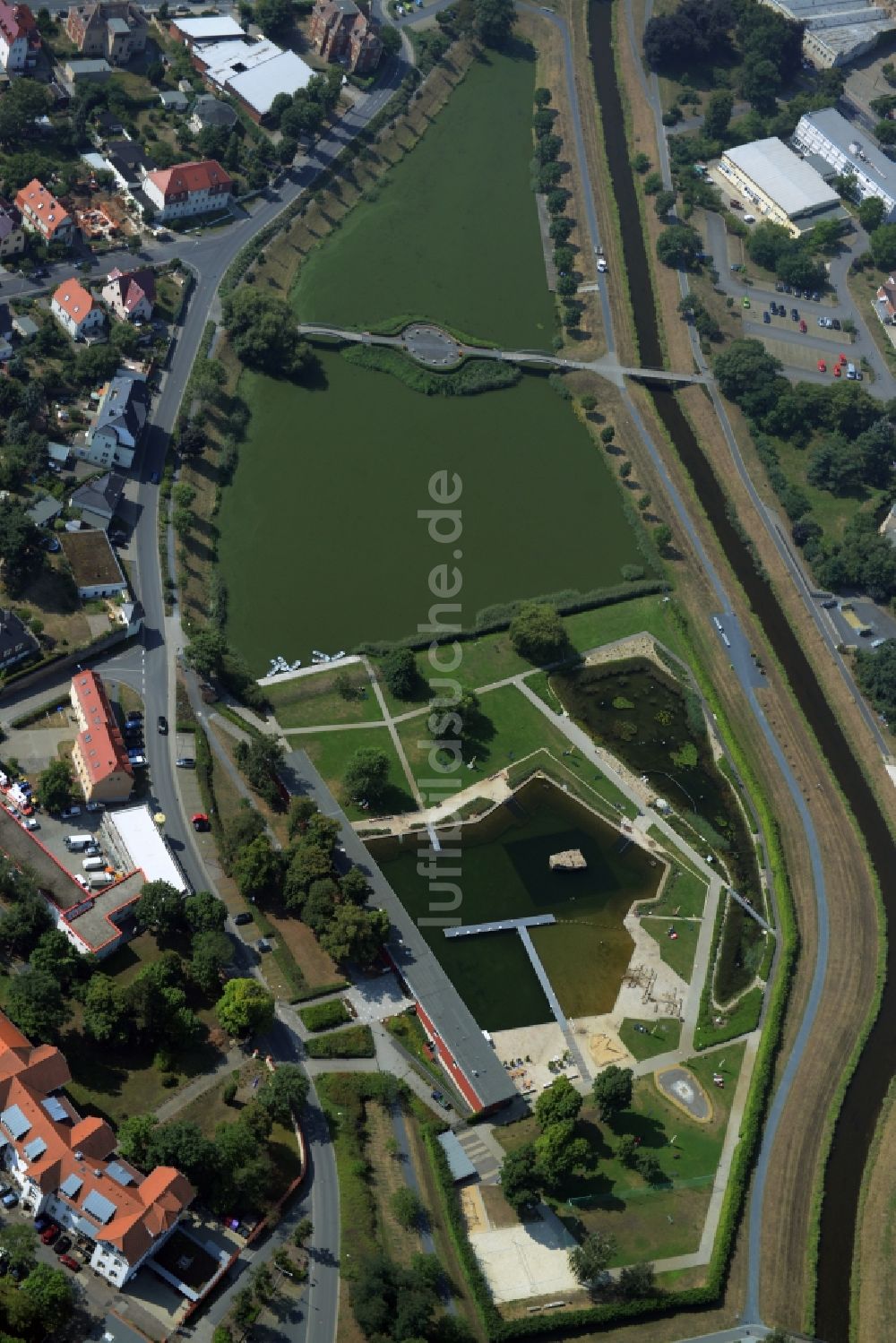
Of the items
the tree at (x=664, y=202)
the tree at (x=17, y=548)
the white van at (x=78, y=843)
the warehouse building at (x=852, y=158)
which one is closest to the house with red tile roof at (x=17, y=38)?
the tree at (x=17, y=548)

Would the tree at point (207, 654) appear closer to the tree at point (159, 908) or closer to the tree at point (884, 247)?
the tree at point (159, 908)

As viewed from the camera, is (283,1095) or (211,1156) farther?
(283,1095)

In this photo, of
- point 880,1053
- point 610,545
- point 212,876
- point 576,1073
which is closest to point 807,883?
point 880,1053

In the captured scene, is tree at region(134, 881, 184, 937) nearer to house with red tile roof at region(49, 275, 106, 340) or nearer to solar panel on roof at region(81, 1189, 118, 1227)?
solar panel on roof at region(81, 1189, 118, 1227)

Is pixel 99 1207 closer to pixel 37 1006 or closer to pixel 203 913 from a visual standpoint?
pixel 37 1006

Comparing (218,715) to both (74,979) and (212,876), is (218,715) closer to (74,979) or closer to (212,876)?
(212,876)

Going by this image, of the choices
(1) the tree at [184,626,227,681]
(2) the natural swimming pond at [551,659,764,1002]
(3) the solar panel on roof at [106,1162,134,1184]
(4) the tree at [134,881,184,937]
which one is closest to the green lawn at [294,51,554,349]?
(2) the natural swimming pond at [551,659,764,1002]

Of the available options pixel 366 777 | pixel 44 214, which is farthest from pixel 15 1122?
pixel 44 214
